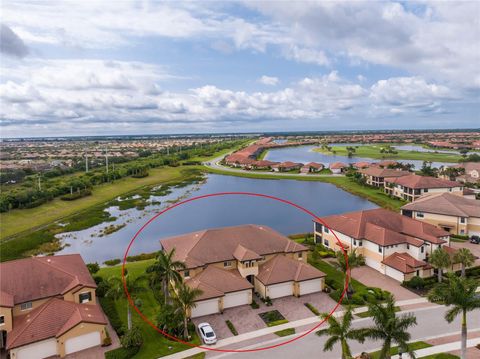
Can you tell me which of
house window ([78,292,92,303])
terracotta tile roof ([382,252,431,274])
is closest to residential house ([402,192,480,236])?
terracotta tile roof ([382,252,431,274])

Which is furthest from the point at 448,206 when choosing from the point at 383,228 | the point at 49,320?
the point at 49,320

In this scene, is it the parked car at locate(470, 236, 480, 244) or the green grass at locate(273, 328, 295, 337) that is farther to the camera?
the parked car at locate(470, 236, 480, 244)

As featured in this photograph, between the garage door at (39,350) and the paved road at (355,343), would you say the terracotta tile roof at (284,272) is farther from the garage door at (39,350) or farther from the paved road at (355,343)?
the garage door at (39,350)

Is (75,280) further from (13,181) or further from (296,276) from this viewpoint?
(13,181)

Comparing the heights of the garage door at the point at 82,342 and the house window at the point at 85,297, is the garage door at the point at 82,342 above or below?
below

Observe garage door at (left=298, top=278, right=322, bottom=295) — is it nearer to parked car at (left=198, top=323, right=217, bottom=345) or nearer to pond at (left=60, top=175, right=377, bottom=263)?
parked car at (left=198, top=323, right=217, bottom=345)

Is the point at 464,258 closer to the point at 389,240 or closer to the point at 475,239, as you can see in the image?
the point at 389,240

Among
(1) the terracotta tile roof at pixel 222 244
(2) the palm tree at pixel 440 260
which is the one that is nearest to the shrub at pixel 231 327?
(1) the terracotta tile roof at pixel 222 244

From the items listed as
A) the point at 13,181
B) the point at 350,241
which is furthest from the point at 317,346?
the point at 13,181
